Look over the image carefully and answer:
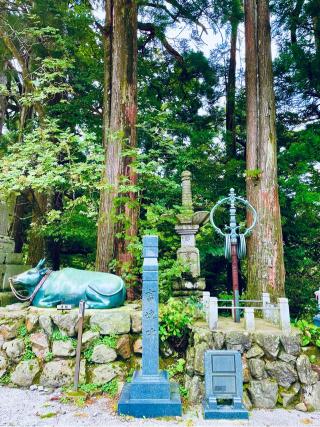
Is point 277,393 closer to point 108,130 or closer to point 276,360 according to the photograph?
point 276,360

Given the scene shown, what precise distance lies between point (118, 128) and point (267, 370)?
17.6 feet

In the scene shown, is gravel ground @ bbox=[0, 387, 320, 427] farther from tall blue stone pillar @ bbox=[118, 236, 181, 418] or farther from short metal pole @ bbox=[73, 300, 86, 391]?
short metal pole @ bbox=[73, 300, 86, 391]

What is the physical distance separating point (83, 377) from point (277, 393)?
259cm

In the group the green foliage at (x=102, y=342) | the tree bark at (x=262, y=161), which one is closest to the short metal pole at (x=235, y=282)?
the tree bark at (x=262, y=161)

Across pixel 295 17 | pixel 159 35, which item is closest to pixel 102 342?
pixel 159 35

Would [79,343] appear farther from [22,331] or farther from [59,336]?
[22,331]

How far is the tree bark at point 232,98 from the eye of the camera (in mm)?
9371

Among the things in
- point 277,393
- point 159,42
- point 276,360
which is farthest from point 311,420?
point 159,42

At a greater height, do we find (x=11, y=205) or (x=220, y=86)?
(x=220, y=86)

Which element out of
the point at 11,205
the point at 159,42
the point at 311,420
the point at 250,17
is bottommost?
the point at 311,420

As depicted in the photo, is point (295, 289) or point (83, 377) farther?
point (295, 289)

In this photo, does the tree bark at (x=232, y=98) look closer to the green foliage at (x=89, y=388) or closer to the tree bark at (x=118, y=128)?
the tree bark at (x=118, y=128)

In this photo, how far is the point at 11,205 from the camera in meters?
11.6

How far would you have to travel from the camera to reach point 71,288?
4.76m
